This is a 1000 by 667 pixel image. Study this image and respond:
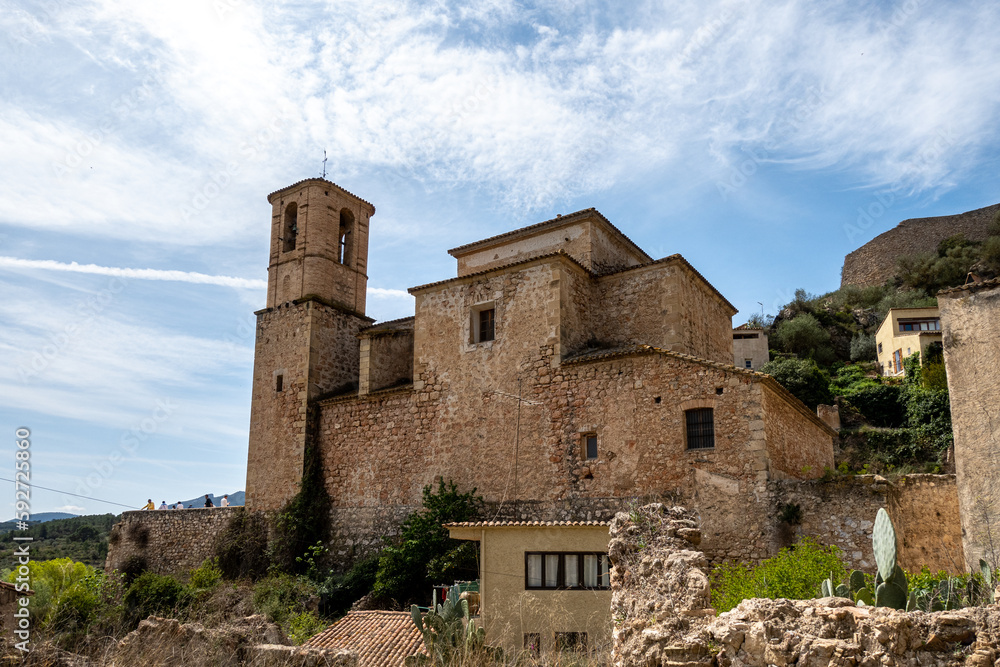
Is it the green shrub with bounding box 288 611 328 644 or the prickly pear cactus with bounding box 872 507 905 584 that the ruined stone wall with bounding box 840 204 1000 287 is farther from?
the prickly pear cactus with bounding box 872 507 905 584

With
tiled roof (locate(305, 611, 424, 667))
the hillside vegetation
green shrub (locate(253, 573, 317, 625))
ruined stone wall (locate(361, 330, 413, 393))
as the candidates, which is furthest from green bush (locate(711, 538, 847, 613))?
ruined stone wall (locate(361, 330, 413, 393))

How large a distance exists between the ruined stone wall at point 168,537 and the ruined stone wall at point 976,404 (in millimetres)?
18712

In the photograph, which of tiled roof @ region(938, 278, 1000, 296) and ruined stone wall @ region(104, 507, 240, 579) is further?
ruined stone wall @ region(104, 507, 240, 579)

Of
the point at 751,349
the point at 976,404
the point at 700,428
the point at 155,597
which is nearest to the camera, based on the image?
the point at 976,404

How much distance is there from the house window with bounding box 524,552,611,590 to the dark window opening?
6.61 metres

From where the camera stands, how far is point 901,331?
130ft

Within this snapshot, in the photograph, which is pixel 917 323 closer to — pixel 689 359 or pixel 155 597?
pixel 689 359

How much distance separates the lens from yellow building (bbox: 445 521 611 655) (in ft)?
41.3

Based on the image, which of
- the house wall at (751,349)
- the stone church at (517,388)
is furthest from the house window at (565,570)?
the house wall at (751,349)

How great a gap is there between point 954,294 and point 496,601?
9.37 meters

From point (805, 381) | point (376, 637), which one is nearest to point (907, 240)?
point (805, 381)

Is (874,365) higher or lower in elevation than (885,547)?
higher

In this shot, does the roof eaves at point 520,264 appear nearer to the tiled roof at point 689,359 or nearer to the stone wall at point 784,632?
the tiled roof at point 689,359

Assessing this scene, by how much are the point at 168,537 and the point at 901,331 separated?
36650mm
